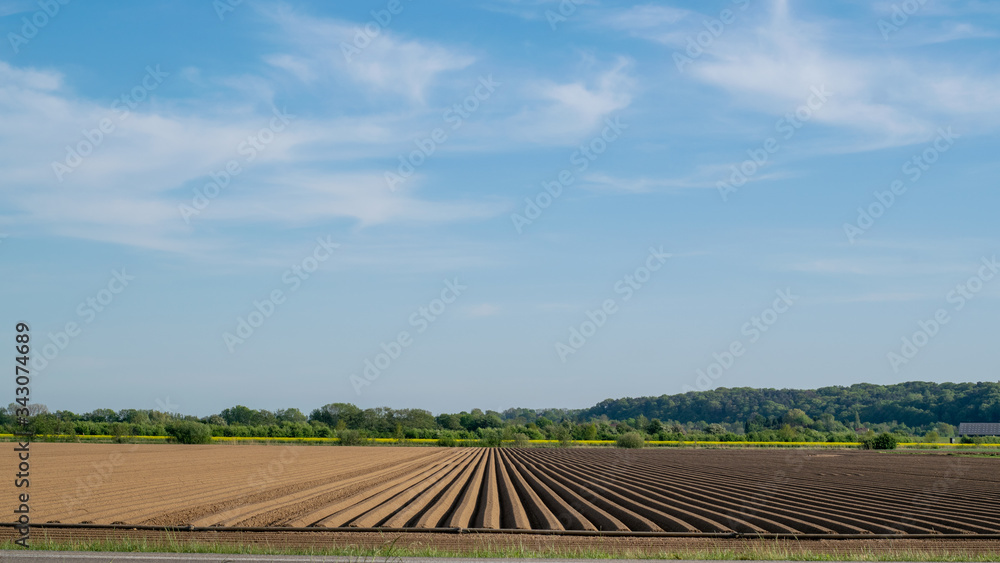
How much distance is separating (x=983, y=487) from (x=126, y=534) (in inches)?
1135

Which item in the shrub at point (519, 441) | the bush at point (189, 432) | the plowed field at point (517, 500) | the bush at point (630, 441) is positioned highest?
the plowed field at point (517, 500)

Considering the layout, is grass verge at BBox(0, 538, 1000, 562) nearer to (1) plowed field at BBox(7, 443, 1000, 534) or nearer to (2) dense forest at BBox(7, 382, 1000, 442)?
(1) plowed field at BBox(7, 443, 1000, 534)

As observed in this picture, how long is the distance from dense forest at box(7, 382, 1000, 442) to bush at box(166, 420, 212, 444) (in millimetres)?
205

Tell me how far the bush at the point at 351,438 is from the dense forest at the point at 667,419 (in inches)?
11.4

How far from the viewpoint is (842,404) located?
522 feet

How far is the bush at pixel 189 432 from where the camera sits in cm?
8001

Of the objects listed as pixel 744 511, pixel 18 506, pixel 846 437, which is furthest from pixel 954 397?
pixel 18 506

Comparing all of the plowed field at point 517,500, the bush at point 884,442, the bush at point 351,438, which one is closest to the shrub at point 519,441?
the bush at point 351,438

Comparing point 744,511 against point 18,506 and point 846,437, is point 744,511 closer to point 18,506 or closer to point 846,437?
point 18,506

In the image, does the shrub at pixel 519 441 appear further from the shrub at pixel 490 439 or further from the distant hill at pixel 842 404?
the distant hill at pixel 842 404

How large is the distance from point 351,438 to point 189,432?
748 inches

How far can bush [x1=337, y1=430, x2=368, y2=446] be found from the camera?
9044 cm

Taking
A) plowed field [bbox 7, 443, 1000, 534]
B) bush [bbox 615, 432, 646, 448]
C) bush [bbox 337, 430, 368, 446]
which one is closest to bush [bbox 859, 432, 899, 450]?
bush [bbox 615, 432, 646, 448]

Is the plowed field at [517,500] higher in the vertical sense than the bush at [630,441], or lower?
higher
